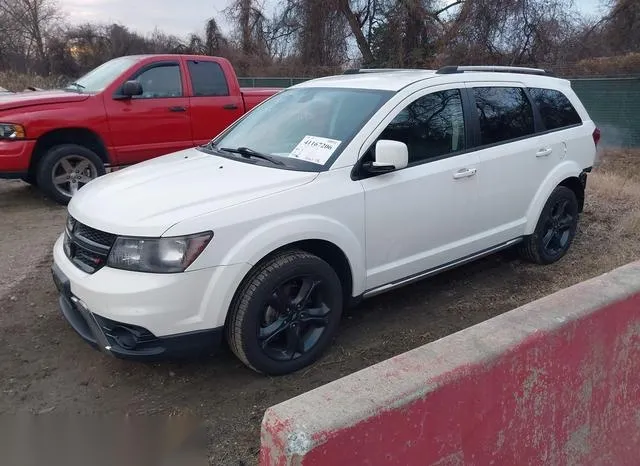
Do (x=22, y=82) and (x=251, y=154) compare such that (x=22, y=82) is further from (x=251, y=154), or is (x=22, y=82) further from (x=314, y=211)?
(x=314, y=211)

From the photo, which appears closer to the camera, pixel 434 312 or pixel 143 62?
pixel 434 312

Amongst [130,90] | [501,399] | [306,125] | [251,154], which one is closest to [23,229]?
[130,90]

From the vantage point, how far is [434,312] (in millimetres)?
4520

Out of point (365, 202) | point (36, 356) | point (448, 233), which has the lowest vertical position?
point (36, 356)

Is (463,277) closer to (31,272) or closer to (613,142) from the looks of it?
(31,272)

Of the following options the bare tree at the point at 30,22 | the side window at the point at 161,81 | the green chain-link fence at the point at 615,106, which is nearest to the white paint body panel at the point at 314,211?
the side window at the point at 161,81

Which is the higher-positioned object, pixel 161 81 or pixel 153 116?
pixel 161 81

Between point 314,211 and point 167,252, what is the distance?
2.94ft

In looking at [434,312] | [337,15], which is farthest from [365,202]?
[337,15]

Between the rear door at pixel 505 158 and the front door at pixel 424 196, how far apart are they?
15 cm

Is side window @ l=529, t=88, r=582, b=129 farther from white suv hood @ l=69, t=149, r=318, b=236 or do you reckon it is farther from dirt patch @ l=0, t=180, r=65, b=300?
dirt patch @ l=0, t=180, r=65, b=300

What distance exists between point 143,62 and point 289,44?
1001 inches

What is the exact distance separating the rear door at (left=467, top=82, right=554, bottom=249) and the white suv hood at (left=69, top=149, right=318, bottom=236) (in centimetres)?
162

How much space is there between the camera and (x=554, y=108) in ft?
17.5
